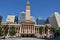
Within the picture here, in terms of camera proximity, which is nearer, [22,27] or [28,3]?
[22,27]

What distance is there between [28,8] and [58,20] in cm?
5502

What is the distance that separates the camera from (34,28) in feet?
467

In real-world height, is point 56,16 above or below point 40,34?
above

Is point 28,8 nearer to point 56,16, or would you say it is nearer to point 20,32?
point 20,32

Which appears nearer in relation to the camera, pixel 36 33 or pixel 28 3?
pixel 36 33

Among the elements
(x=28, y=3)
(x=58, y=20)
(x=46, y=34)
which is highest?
(x=28, y=3)

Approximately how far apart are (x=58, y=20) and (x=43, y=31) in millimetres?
66053

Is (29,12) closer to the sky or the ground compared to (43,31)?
closer to the sky

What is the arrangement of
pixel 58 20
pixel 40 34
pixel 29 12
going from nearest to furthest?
pixel 40 34 → pixel 29 12 → pixel 58 20

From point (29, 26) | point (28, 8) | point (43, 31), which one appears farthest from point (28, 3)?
point (43, 31)

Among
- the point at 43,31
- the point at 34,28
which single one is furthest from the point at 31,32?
the point at 43,31

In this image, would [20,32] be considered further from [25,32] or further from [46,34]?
[46,34]

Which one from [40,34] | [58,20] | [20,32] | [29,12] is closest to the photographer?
[40,34]

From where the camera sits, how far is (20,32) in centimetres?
13975
